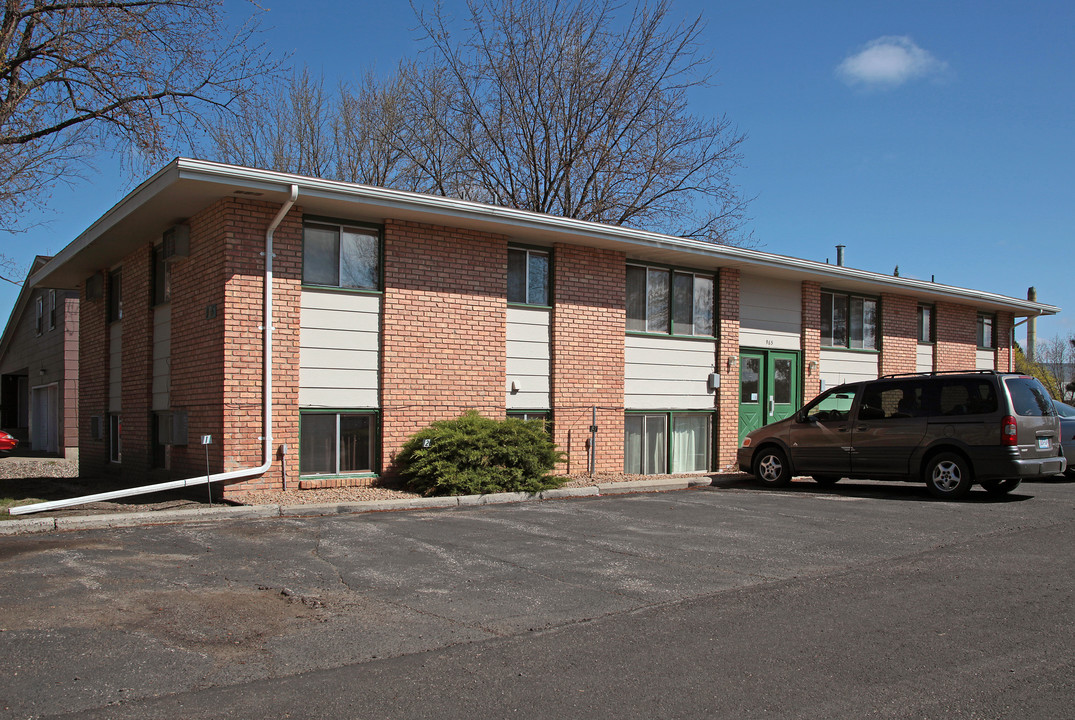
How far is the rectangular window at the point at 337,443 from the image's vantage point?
1243 cm

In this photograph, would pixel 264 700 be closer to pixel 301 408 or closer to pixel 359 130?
pixel 301 408

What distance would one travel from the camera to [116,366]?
54.4 ft

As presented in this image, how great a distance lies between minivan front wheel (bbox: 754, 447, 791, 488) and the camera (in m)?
14.6

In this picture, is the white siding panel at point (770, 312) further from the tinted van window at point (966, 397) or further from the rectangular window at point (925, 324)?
the tinted van window at point (966, 397)

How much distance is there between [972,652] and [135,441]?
1404cm

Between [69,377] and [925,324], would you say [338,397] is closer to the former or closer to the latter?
[925,324]

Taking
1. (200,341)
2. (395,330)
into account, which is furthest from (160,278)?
(395,330)

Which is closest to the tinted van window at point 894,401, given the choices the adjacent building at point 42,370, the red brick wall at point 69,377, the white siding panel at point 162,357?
the white siding panel at point 162,357

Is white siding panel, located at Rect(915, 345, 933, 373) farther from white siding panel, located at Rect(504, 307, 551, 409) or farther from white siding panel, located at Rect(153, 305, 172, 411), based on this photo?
white siding panel, located at Rect(153, 305, 172, 411)

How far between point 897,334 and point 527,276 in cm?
1109

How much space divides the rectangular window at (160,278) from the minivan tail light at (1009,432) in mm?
12866

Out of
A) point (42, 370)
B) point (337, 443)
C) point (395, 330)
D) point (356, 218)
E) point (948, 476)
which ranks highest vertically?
point (356, 218)

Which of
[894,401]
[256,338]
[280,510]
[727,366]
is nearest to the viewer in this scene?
[280,510]

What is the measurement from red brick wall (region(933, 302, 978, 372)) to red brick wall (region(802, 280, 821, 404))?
4.98 m
